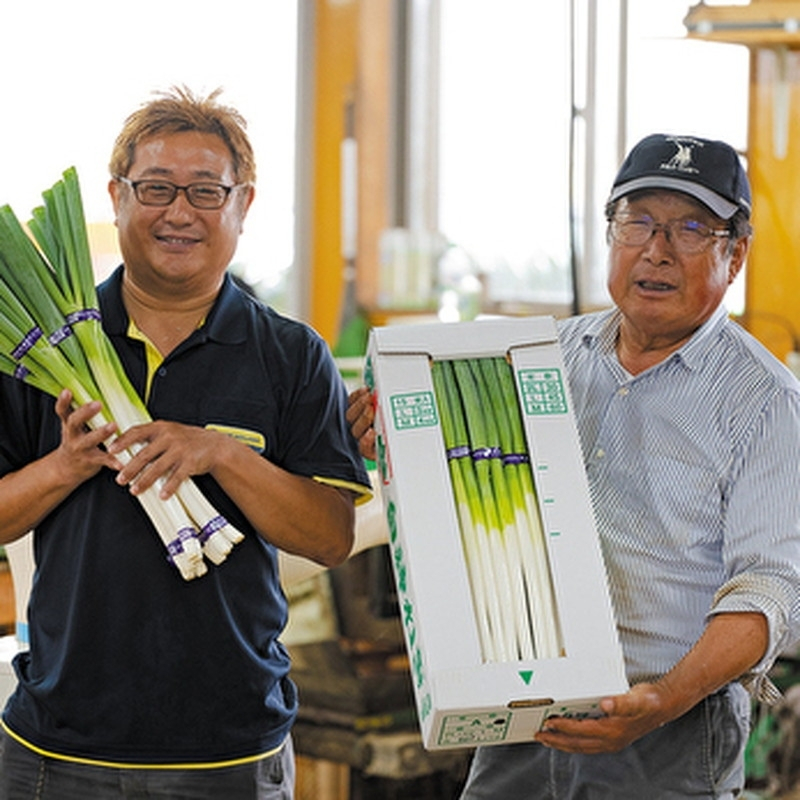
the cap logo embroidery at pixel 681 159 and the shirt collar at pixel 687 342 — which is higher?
→ the cap logo embroidery at pixel 681 159

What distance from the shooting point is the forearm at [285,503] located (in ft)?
6.02

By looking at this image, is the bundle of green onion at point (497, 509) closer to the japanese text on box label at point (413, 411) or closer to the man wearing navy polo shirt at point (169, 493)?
the japanese text on box label at point (413, 411)

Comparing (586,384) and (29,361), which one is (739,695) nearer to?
(586,384)

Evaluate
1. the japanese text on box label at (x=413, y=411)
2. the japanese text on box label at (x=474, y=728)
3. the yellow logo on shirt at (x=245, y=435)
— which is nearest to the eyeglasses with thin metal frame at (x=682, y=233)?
the japanese text on box label at (x=413, y=411)

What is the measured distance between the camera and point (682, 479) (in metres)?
1.92

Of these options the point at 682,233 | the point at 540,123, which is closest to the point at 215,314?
the point at 682,233

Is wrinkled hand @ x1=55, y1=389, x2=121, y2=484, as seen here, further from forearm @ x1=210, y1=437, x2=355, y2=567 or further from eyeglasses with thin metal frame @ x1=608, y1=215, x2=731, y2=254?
eyeglasses with thin metal frame @ x1=608, y1=215, x2=731, y2=254

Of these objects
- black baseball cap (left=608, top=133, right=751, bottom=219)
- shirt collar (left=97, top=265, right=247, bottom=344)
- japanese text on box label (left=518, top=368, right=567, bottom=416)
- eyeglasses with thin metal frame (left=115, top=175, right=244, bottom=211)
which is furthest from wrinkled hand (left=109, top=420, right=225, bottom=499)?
black baseball cap (left=608, top=133, right=751, bottom=219)

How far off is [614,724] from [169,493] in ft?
2.19

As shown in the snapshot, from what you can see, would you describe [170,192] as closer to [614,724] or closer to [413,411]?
[413,411]

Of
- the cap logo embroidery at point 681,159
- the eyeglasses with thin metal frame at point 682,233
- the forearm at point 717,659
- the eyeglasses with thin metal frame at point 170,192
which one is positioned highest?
the cap logo embroidery at point 681,159

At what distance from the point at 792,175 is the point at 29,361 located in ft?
13.2

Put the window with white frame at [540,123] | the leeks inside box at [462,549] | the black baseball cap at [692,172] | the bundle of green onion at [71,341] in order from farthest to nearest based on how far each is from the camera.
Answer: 1. the window with white frame at [540,123]
2. the black baseball cap at [692,172]
3. the bundle of green onion at [71,341]
4. the leeks inside box at [462,549]

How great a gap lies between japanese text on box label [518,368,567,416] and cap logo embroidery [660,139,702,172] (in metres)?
0.34
